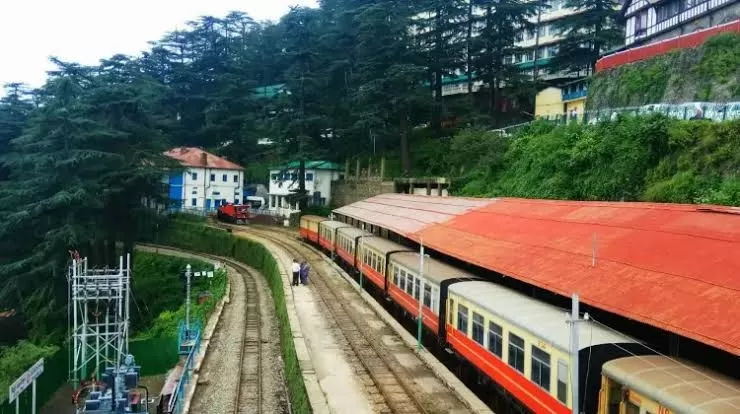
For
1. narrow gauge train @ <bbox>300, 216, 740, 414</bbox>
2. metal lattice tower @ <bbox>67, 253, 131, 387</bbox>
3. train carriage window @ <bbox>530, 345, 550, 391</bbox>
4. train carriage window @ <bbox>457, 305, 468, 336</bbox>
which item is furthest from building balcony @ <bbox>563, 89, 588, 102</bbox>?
train carriage window @ <bbox>530, 345, 550, 391</bbox>

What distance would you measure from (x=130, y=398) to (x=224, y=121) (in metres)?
60.9

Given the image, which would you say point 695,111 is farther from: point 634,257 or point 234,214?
point 234,214

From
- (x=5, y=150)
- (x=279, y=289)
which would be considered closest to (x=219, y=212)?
(x=5, y=150)

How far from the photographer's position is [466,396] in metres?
16.1

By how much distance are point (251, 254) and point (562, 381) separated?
39.1 metres

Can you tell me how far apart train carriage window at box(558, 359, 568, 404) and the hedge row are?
648cm

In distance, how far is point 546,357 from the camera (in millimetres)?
12398

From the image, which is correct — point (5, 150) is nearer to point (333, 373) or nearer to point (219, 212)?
point (219, 212)

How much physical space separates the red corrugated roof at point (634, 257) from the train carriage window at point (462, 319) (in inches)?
70.4

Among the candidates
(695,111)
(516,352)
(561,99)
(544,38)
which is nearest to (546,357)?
(516,352)

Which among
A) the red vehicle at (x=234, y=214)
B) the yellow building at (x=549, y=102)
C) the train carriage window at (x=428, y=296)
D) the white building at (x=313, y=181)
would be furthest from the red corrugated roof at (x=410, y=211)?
the red vehicle at (x=234, y=214)

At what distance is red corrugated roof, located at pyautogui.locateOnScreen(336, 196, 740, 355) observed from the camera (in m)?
11.4

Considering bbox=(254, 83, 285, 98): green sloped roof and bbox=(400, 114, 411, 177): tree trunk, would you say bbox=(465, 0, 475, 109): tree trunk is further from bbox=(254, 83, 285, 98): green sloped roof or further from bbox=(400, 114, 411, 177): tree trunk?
bbox=(254, 83, 285, 98): green sloped roof

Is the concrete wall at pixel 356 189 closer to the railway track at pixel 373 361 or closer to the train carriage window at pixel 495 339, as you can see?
the railway track at pixel 373 361
